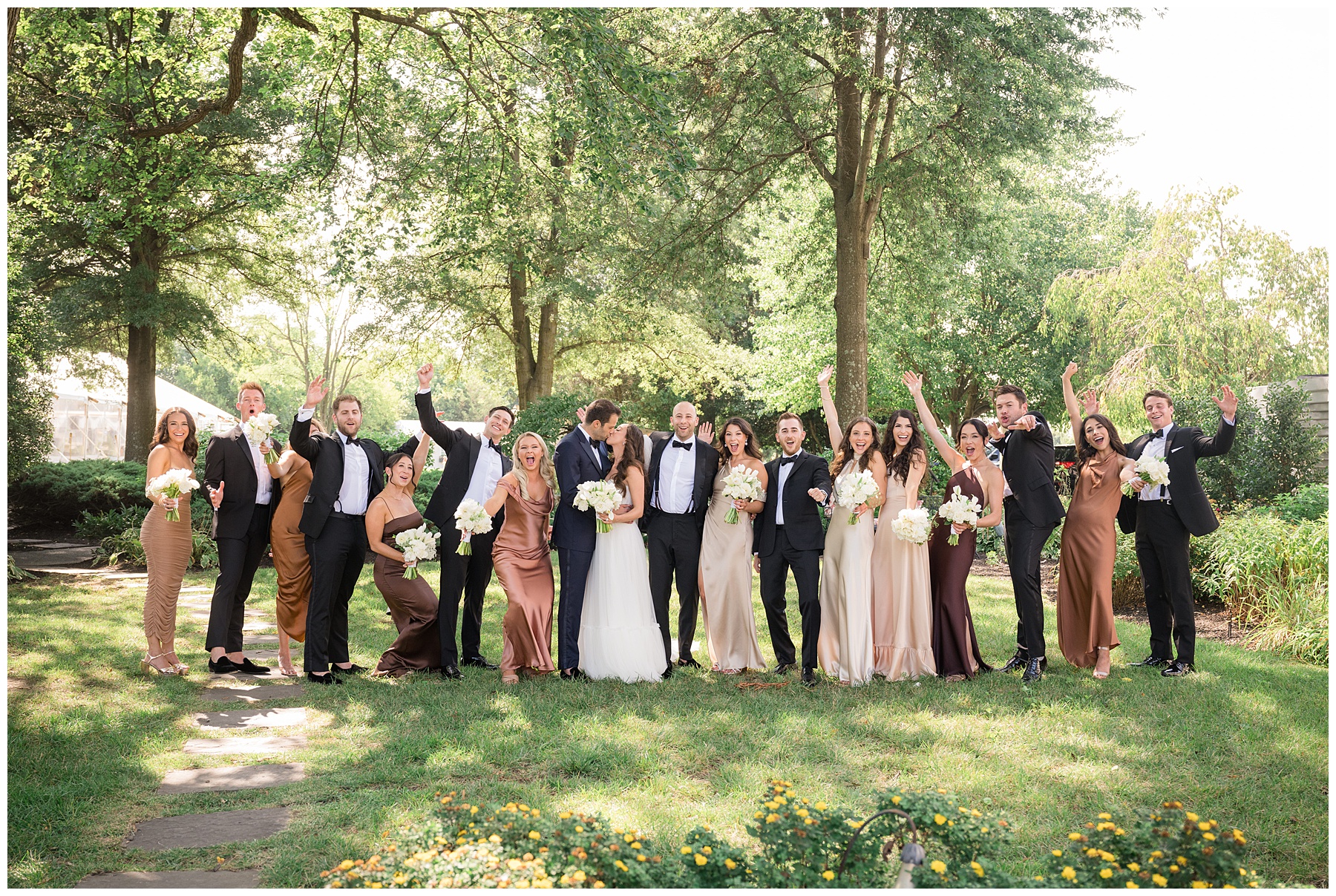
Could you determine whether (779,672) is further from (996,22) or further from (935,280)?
(935,280)

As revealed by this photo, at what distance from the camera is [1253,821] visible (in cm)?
485

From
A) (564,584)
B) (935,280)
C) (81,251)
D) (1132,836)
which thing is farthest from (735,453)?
(81,251)

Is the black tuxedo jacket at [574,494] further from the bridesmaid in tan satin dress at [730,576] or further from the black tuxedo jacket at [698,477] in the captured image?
the bridesmaid in tan satin dress at [730,576]

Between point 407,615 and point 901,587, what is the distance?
4237 millimetres

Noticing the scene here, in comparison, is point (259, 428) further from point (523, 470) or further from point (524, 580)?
point (524, 580)

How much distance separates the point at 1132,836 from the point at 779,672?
175 inches

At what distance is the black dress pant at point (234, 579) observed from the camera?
321 inches

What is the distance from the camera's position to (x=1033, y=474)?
822 cm

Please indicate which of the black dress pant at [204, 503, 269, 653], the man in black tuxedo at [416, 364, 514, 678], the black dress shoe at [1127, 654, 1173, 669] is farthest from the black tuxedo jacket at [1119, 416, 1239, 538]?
the black dress pant at [204, 503, 269, 653]

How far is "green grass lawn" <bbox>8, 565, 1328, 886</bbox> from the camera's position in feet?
15.4

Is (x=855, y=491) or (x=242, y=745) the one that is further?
(x=855, y=491)

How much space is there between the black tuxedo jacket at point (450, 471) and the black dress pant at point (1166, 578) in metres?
5.68

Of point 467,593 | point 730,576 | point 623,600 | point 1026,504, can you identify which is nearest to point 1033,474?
point 1026,504

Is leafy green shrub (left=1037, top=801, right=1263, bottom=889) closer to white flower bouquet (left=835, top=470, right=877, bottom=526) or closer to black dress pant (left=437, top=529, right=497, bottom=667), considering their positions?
white flower bouquet (left=835, top=470, right=877, bottom=526)
